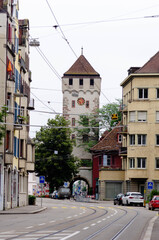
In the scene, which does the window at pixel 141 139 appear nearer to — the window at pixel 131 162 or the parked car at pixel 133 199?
the window at pixel 131 162

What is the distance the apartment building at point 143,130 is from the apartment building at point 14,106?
20.7 m

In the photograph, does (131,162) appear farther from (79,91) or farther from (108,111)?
(79,91)

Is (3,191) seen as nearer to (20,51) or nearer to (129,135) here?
(20,51)

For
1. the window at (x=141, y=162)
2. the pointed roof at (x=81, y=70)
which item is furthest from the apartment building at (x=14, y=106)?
the pointed roof at (x=81, y=70)

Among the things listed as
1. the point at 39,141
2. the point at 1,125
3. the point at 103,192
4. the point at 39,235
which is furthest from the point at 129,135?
the point at 39,235

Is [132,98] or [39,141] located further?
[39,141]

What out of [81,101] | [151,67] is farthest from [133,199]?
[81,101]

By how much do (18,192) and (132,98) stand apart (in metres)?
28.8

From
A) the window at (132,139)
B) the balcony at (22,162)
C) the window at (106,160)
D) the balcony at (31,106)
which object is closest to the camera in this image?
the balcony at (22,162)

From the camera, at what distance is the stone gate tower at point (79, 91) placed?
411 feet

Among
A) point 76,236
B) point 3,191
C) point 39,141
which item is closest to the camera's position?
point 76,236

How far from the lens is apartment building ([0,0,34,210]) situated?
45.4m

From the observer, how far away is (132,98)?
7906cm

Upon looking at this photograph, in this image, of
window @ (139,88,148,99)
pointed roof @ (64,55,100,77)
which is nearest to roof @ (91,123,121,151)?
window @ (139,88,148,99)
